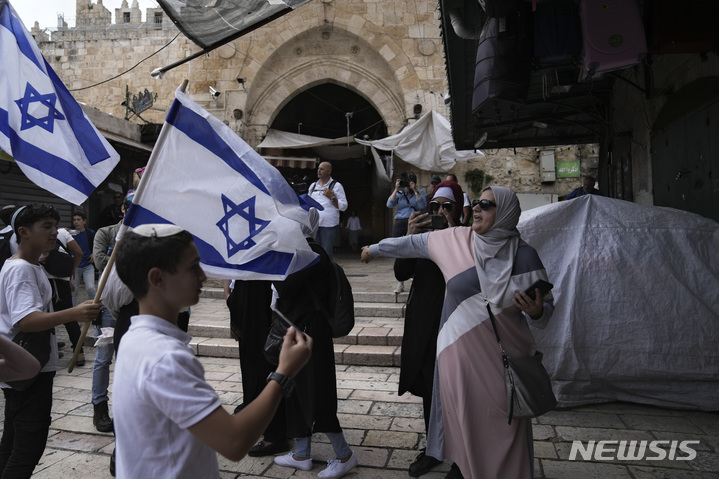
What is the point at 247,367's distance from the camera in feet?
12.3

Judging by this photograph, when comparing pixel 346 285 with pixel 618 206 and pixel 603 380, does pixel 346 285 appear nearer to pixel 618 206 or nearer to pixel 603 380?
pixel 603 380

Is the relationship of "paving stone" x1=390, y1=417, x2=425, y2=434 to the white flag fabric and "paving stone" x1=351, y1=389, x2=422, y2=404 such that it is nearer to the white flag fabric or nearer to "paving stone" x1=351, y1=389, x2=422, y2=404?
"paving stone" x1=351, y1=389, x2=422, y2=404

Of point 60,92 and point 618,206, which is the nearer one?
point 60,92

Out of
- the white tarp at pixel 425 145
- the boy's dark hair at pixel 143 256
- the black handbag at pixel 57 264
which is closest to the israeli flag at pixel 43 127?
the black handbag at pixel 57 264

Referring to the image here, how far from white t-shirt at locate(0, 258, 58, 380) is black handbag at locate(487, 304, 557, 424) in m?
2.51

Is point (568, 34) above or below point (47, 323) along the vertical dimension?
above

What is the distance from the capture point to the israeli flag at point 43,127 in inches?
126

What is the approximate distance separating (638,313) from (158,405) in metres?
4.41

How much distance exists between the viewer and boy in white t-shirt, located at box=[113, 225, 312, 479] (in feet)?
4.24

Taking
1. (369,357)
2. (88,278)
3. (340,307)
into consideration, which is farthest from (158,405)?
(88,278)

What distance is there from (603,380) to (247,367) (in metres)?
3.27

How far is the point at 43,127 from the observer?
10.9 feet

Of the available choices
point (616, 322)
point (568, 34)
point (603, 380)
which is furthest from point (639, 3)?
point (603, 380)

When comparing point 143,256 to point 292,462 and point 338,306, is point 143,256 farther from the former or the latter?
point 292,462
